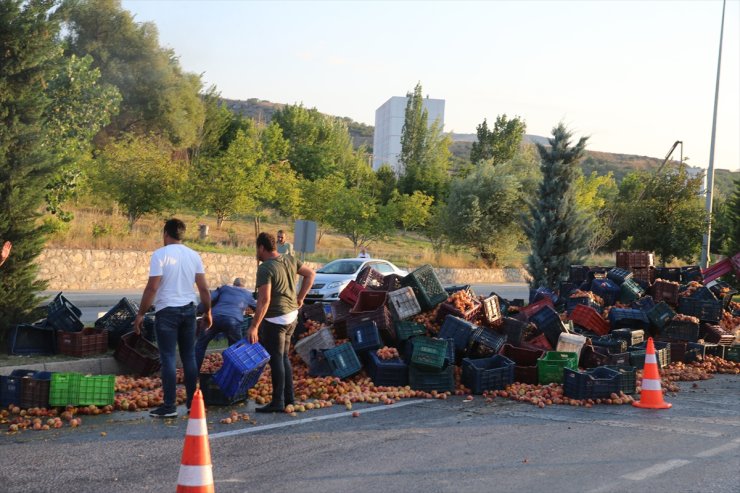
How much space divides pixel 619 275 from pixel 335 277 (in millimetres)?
8657

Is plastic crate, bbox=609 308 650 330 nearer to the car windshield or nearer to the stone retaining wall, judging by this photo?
the car windshield

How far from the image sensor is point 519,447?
7.59m

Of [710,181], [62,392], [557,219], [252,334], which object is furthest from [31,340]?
[710,181]

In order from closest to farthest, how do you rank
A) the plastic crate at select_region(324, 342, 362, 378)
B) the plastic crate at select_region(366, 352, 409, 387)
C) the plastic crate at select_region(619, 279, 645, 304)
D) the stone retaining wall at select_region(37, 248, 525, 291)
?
the plastic crate at select_region(366, 352, 409, 387), the plastic crate at select_region(324, 342, 362, 378), the plastic crate at select_region(619, 279, 645, 304), the stone retaining wall at select_region(37, 248, 525, 291)

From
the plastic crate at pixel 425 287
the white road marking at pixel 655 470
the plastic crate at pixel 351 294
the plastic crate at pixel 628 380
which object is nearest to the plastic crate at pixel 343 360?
→ the plastic crate at pixel 351 294

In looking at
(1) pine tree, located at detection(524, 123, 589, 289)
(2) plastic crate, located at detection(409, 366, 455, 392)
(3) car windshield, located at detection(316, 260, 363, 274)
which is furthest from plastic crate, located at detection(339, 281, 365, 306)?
(1) pine tree, located at detection(524, 123, 589, 289)

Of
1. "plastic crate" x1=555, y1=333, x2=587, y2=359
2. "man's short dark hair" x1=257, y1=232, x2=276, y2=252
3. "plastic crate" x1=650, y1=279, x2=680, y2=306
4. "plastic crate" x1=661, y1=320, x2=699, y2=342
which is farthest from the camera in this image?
"plastic crate" x1=650, y1=279, x2=680, y2=306

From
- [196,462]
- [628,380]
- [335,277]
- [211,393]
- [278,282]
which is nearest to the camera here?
[196,462]

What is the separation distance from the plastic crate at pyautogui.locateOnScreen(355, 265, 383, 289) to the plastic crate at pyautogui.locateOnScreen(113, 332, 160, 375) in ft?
12.4

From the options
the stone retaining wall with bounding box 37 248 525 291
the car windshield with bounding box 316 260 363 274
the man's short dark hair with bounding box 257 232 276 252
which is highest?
the man's short dark hair with bounding box 257 232 276 252

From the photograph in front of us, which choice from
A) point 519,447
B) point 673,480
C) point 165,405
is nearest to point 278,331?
point 165,405

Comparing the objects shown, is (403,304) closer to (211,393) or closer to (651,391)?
(651,391)

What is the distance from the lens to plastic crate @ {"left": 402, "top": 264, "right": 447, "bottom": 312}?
12.9 meters

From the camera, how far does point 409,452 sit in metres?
7.32
